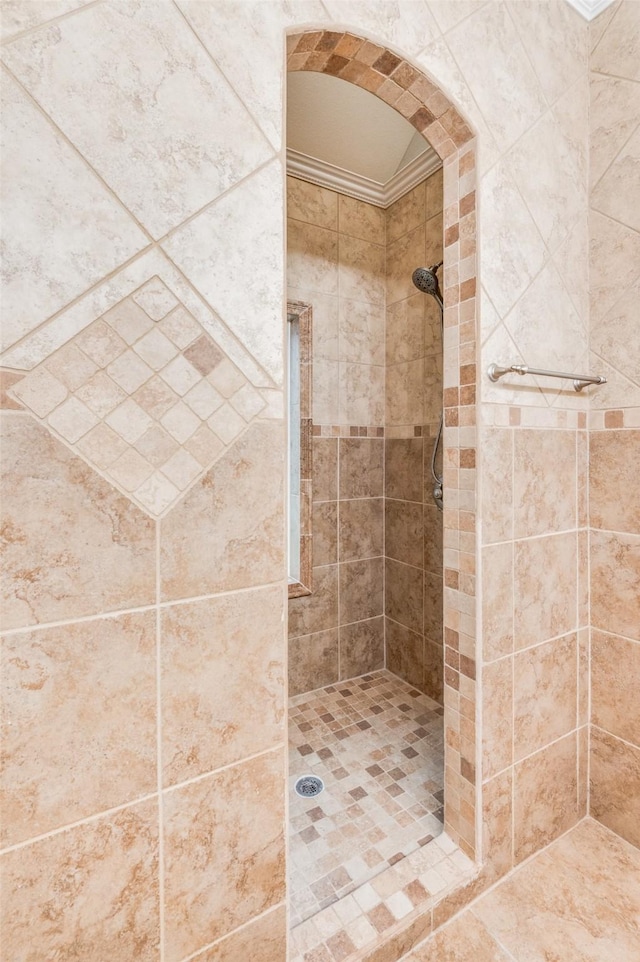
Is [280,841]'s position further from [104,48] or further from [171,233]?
[104,48]

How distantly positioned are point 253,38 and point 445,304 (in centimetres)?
69

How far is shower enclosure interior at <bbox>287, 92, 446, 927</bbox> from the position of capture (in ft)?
6.40

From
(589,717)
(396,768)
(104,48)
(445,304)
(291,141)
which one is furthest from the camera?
(291,141)

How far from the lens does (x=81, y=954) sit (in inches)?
25.6

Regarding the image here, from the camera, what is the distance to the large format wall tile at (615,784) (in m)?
1.27

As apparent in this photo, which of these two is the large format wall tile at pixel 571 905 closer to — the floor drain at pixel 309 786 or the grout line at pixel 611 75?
the floor drain at pixel 309 786

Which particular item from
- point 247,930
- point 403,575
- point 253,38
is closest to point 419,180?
point 253,38

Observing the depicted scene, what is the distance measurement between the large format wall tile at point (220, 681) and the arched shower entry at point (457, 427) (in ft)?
1.83

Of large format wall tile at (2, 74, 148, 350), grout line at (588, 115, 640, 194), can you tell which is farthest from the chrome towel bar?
large format wall tile at (2, 74, 148, 350)

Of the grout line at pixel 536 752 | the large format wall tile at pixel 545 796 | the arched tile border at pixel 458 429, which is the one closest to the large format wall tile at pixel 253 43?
the arched tile border at pixel 458 429

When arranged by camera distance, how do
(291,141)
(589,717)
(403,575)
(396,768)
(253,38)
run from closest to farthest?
(253,38) → (589,717) → (396,768) → (291,141) → (403,575)

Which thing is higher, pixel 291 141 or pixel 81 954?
pixel 291 141

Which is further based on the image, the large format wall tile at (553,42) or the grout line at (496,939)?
the large format wall tile at (553,42)

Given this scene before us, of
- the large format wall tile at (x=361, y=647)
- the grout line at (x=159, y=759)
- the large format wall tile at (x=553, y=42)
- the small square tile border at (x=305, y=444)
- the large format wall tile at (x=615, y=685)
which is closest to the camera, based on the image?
the grout line at (x=159, y=759)
